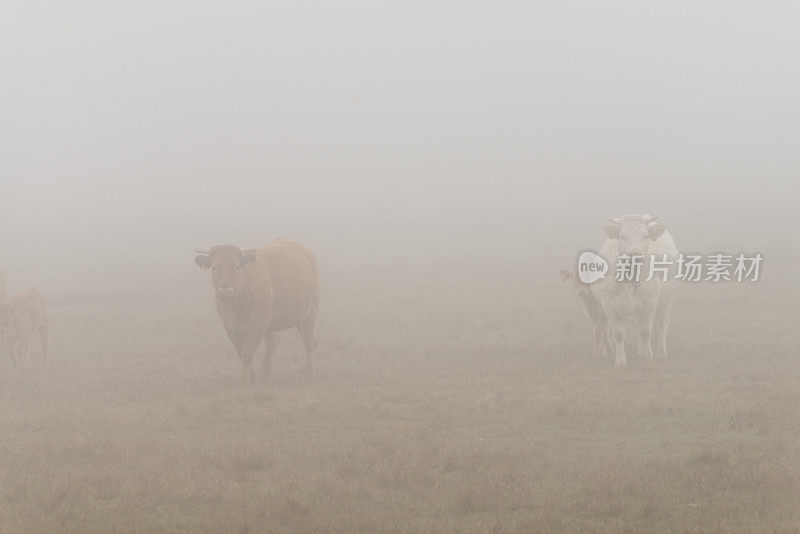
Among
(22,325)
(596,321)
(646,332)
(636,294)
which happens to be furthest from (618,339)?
(22,325)

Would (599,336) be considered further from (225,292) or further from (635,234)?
(225,292)

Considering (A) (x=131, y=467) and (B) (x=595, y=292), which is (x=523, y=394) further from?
(A) (x=131, y=467)

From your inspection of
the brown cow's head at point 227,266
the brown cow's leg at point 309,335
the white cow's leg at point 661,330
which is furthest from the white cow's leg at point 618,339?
the brown cow's head at point 227,266

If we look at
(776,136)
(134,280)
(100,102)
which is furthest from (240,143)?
(134,280)

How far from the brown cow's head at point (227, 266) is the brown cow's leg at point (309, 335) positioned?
2097 millimetres

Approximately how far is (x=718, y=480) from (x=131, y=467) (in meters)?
6.21

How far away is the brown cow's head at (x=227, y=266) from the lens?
51.7 ft

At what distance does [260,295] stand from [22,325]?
5.70m

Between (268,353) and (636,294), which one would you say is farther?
(268,353)

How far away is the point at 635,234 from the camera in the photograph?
16.7 meters

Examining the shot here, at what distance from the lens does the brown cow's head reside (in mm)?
15750

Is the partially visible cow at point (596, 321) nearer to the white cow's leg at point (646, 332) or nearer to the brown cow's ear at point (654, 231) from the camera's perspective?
the white cow's leg at point (646, 332)

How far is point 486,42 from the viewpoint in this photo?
14712cm

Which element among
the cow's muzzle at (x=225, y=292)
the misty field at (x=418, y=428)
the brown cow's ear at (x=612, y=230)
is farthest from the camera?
the brown cow's ear at (x=612, y=230)
